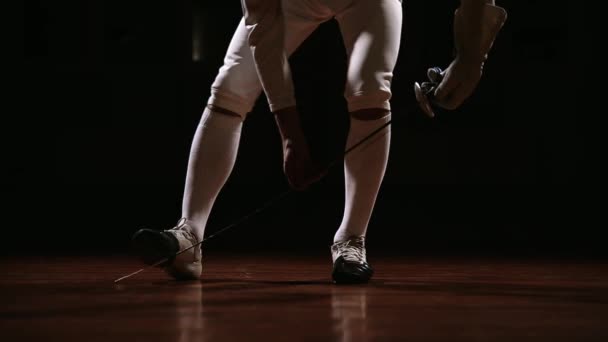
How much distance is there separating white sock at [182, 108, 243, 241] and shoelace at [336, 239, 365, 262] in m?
0.30

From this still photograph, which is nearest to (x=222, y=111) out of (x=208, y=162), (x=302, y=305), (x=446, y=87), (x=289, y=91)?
(x=208, y=162)

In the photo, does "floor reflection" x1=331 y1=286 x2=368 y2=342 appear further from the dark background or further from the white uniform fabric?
the dark background

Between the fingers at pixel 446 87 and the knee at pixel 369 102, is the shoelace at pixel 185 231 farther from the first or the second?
the fingers at pixel 446 87

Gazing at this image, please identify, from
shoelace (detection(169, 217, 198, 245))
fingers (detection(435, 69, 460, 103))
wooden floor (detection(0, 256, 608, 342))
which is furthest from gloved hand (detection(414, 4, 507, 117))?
shoelace (detection(169, 217, 198, 245))

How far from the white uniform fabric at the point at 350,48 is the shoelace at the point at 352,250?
0.94ft

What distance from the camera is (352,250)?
1.78 m

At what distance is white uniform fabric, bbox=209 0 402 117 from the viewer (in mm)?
1794

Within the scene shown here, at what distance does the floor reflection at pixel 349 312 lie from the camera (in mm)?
977

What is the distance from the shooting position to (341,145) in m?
Answer: 5.04

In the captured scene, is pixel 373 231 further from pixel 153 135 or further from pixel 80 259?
pixel 153 135

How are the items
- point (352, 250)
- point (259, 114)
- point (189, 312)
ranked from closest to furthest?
point (189, 312) → point (352, 250) → point (259, 114)

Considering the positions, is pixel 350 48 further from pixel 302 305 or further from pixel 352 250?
pixel 302 305

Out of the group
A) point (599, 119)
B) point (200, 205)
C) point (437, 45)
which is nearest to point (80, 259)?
point (200, 205)

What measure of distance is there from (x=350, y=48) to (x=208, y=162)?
1.31 feet
